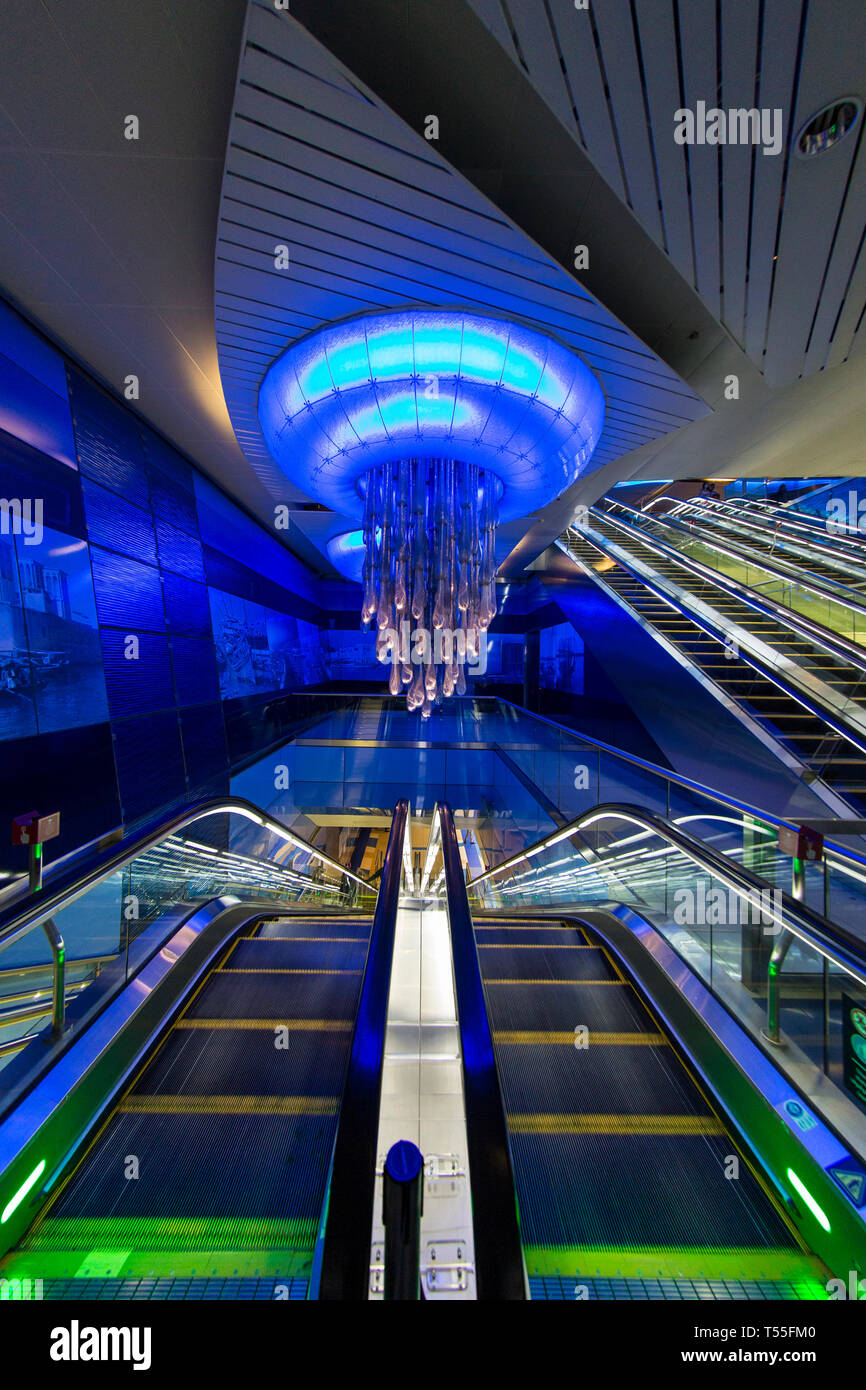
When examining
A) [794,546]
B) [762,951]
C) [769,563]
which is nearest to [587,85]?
[762,951]

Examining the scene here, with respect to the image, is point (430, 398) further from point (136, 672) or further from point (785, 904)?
point (136, 672)

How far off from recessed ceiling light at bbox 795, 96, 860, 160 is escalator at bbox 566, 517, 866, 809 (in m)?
4.24

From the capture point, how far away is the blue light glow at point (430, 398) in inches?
151

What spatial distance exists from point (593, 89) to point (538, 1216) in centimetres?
400

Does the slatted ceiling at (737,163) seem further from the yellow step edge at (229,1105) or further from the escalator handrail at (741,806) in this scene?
the yellow step edge at (229,1105)

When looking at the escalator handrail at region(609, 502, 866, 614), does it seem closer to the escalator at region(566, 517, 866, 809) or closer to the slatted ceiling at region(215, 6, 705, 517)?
the escalator at region(566, 517, 866, 809)

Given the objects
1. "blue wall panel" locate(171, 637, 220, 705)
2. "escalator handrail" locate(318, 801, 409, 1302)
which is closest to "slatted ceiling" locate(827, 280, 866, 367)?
"escalator handrail" locate(318, 801, 409, 1302)

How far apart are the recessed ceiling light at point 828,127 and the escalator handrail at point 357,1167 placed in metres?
4.06

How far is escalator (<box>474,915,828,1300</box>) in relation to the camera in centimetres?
130

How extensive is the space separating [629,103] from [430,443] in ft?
9.05

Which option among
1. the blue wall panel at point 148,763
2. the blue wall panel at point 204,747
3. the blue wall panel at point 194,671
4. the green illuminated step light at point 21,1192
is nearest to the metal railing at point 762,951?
the green illuminated step light at point 21,1192

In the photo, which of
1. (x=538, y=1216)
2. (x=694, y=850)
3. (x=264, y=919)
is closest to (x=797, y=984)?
(x=694, y=850)

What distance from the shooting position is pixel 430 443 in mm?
4945
